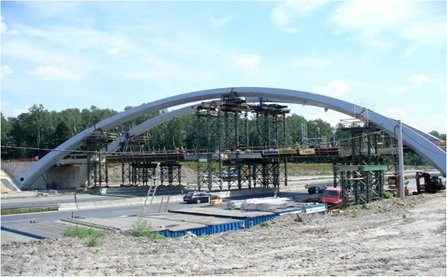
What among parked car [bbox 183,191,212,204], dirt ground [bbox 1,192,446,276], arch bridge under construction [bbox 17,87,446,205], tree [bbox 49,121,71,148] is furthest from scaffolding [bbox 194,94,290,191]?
tree [bbox 49,121,71,148]

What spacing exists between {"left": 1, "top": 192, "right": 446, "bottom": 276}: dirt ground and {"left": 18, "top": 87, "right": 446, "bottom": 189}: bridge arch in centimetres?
2377

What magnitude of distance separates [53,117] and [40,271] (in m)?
139

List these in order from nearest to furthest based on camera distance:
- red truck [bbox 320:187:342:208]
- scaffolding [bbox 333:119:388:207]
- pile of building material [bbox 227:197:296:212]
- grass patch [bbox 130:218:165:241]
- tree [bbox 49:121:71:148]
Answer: grass patch [bbox 130:218:165:241] → pile of building material [bbox 227:197:296:212] → scaffolding [bbox 333:119:388:207] → red truck [bbox 320:187:342:208] → tree [bbox 49:121:71:148]

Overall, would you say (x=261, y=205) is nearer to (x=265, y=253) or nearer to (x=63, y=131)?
(x=265, y=253)

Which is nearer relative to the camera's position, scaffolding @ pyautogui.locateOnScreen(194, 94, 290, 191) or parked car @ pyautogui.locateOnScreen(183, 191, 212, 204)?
parked car @ pyautogui.locateOnScreen(183, 191, 212, 204)

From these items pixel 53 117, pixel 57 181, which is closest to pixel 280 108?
pixel 57 181

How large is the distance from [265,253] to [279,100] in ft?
168

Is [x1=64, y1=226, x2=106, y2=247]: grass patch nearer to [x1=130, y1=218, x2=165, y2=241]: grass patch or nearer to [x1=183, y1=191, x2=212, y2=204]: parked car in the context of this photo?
[x1=130, y1=218, x2=165, y2=241]: grass patch

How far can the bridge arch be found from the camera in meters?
46.1

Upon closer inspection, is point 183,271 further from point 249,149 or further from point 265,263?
point 249,149

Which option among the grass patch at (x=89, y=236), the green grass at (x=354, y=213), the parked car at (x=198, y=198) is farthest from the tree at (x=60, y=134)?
the grass patch at (x=89, y=236)

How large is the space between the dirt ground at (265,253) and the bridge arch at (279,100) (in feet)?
78.0

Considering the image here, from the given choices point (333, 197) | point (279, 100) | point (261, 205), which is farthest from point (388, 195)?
point (279, 100)

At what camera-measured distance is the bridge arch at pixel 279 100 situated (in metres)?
46.1
